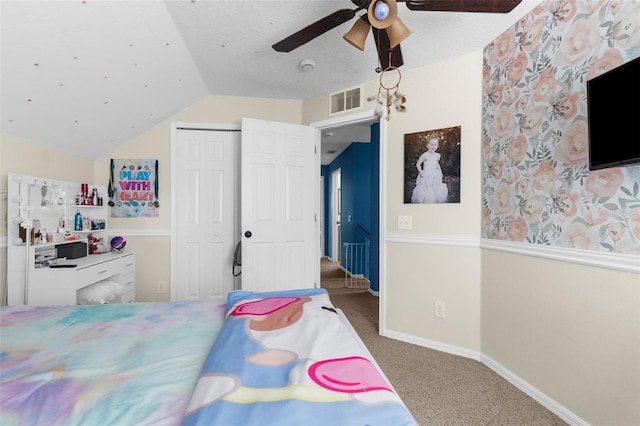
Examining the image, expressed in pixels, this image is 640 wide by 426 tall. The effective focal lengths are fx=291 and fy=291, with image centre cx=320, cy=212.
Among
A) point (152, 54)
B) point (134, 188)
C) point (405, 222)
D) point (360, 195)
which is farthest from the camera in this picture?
point (360, 195)

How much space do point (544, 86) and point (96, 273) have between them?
3.41m

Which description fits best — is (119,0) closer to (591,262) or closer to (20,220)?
(20,220)

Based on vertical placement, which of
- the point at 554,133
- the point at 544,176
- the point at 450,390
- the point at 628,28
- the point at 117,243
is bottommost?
the point at 450,390

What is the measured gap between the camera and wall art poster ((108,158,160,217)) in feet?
9.89

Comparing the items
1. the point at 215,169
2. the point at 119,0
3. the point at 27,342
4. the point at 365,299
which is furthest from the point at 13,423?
the point at 365,299

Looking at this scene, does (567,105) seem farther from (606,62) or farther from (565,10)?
(565,10)

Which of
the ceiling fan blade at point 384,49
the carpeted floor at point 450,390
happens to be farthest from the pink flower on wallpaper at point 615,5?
the carpeted floor at point 450,390

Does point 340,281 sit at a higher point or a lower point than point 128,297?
lower

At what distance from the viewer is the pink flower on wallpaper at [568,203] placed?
154 cm

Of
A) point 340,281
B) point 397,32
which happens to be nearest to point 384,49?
point 397,32

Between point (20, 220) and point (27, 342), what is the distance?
1591mm

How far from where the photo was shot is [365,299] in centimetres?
375

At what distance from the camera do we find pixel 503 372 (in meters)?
1.98

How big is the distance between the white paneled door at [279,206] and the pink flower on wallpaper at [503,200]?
1.65 metres
